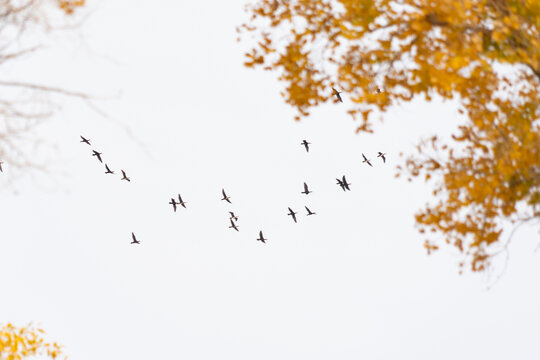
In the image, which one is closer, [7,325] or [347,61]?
[347,61]

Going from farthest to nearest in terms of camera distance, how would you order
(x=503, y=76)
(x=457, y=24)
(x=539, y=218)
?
(x=503, y=76), (x=539, y=218), (x=457, y=24)

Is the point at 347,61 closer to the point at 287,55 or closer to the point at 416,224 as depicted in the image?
the point at 287,55

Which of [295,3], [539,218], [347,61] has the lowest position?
[539,218]

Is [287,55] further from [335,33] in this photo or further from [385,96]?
[385,96]

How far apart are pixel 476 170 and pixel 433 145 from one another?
827 millimetres

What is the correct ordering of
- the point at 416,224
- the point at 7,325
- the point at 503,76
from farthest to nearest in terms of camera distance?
the point at 7,325
the point at 503,76
the point at 416,224

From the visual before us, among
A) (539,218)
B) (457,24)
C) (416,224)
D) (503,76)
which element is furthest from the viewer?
(503,76)

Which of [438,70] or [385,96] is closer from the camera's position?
[438,70]

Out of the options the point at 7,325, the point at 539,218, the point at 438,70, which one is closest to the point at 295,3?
the point at 438,70

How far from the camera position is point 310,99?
364 inches

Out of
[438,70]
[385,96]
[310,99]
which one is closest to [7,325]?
[310,99]

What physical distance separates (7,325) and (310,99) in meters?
9.18

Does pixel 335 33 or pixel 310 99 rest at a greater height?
pixel 335 33

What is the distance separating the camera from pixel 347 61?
354 inches
